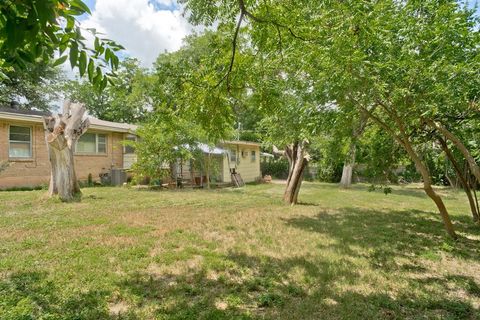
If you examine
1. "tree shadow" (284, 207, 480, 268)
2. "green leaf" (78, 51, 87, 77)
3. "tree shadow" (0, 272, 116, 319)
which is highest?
"green leaf" (78, 51, 87, 77)

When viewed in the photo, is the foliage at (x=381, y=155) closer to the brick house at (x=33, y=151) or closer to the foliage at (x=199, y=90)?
the foliage at (x=199, y=90)

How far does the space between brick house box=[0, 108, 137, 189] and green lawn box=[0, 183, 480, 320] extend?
5.29 m

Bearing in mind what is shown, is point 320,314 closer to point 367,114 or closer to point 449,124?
point 367,114

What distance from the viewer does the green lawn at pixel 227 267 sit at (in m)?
3.01

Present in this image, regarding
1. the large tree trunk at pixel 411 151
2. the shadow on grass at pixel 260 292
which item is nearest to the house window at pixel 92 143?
the shadow on grass at pixel 260 292

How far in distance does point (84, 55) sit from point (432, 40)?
468 cm

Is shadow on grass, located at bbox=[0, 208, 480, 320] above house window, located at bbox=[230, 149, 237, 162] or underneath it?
underneath

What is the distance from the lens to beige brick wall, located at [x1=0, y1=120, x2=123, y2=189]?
38.0 feet

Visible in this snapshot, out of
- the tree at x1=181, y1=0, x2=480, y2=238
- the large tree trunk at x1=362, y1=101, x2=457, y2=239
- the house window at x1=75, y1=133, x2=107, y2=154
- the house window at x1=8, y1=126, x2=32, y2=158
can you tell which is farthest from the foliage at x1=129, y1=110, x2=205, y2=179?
the tree at x1=181, y1=0, x2=480, y2=238

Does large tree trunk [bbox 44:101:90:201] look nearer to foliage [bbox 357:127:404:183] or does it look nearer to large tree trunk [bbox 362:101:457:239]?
large tree trunk [bbox 362:101:457:239]

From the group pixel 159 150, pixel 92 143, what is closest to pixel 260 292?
pixel 159 150

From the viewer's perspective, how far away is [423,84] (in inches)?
163

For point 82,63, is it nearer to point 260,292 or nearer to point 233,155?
point 260,292

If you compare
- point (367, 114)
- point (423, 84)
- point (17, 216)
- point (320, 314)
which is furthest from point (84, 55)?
point (17, 216)
